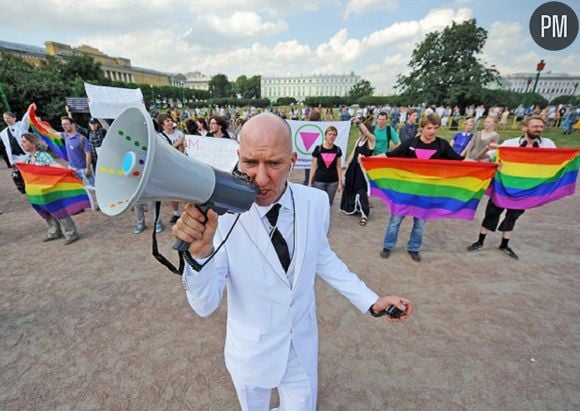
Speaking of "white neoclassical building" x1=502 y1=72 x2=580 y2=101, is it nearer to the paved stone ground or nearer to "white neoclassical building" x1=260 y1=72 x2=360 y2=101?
"white neoclassical building" x1=260 y1=72 x2=360 y2=101

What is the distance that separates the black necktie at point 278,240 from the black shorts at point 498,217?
474 cm

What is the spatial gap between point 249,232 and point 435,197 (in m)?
4.06

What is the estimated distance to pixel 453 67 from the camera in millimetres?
40875

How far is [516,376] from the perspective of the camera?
2.59 meters

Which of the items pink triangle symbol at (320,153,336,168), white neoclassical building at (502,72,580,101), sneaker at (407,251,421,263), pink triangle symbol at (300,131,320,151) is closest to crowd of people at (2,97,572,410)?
sneaker at (407,251,421,263)

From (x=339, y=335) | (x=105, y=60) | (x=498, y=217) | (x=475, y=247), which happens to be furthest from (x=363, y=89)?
(x=339, y=335)

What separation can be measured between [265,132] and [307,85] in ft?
471

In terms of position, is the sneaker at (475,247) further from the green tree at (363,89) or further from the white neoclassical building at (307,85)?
the white neoclassical building at (307,85)

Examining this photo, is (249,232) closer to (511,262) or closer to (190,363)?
(190,363)

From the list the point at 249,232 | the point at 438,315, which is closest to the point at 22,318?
the point at 249,232

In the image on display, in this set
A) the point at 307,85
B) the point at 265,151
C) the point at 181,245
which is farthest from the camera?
the point at 307,85

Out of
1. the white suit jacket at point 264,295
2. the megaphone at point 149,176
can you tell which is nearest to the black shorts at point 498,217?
the white suit jacket at point 264,295

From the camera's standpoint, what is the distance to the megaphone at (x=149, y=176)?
855 mm

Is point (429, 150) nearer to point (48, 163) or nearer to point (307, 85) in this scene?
point (48, 163)
